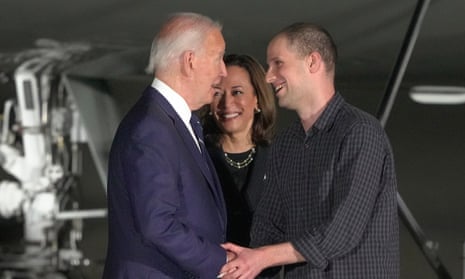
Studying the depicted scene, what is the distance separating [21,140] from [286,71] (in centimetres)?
168

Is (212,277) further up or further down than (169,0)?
further down

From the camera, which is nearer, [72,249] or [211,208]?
[211,208]

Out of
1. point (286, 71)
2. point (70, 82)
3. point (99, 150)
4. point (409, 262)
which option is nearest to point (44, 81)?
point (70, 82)

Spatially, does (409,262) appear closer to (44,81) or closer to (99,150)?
(99,150)

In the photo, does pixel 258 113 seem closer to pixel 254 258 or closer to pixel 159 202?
pixel 254 258

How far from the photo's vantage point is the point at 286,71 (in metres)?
1.66

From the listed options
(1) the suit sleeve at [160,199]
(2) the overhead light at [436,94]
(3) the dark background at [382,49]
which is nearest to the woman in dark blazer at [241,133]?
(1) the suit sleeve at [160,199]

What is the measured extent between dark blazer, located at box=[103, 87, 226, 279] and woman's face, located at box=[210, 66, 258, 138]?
21.1 inches

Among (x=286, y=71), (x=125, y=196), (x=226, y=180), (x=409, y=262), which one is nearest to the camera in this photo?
(x=125, y=196)

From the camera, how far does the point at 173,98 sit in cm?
160

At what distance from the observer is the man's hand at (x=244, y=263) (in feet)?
5.36

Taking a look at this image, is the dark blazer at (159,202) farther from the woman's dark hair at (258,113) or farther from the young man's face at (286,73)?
the woman's dark hair at (258,113)

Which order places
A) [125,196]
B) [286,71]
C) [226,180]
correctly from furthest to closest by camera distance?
[226,180], [286,71], [125,196]

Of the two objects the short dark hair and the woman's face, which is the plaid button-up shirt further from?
the woman's face
